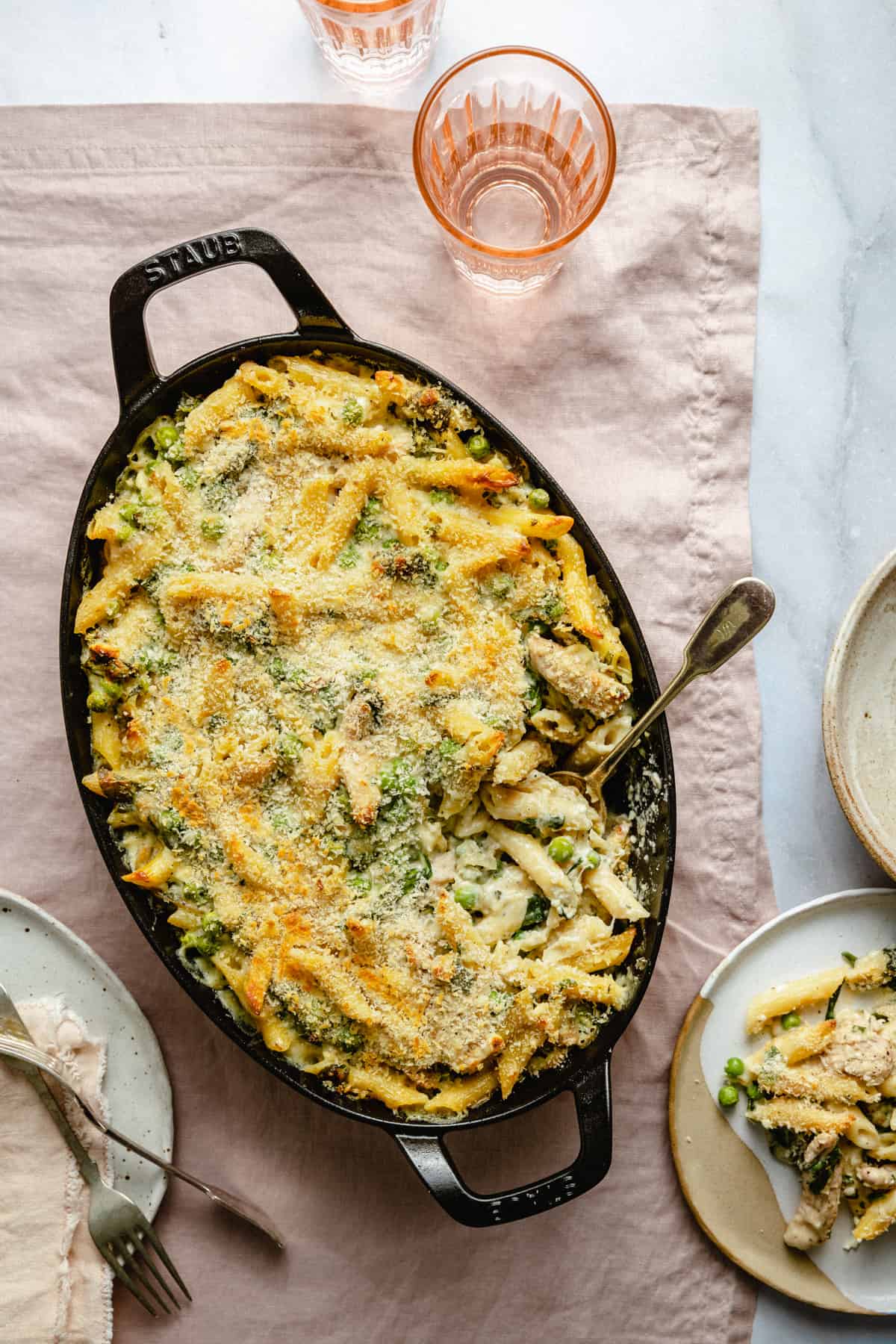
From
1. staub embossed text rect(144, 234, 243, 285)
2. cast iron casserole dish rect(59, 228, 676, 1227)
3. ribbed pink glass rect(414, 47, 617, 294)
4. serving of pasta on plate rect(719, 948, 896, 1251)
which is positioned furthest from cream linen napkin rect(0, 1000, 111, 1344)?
ribbed pink glass rect(414, 47, 617, 294)

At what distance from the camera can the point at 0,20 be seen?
3.19 m

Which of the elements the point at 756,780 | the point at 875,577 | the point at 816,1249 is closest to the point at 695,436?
the point at 875,577

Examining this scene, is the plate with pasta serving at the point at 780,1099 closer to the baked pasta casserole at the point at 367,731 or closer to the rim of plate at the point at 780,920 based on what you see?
the rim of plate at the point at 780,920

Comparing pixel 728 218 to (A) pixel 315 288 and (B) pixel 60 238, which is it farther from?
(B) pixel 60 238

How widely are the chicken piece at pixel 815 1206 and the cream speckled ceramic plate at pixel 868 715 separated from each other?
777mm

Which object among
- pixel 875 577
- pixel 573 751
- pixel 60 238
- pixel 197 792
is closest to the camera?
pixel 197 792

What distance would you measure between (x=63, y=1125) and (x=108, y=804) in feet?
3.16

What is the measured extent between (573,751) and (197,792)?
0.91m

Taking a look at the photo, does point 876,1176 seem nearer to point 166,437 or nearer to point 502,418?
point 502,418

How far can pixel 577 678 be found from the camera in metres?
2.50

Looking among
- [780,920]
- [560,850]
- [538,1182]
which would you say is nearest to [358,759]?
[560,850]

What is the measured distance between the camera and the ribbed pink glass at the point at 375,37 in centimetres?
288

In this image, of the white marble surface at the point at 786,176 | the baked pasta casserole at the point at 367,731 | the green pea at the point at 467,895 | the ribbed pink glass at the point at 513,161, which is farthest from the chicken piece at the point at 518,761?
the ribbed pink glass at the point at 513,161

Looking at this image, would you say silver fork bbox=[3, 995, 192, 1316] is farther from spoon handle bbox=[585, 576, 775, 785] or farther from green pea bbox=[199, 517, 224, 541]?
spoon handle bbox=[585, 576, 775, 785]
